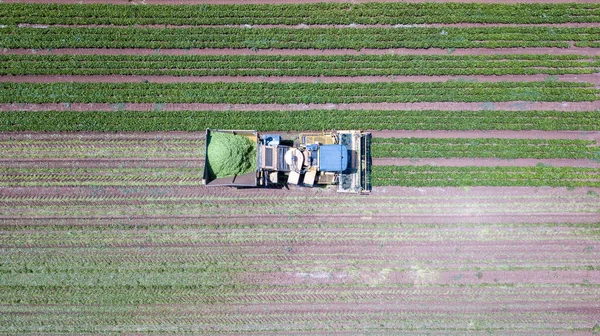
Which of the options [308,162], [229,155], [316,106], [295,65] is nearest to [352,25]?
[295,65]

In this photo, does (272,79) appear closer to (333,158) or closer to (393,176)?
(333,158)

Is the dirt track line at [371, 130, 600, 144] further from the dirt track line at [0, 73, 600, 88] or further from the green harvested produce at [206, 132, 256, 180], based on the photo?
the green harvested produce at [206, 132, 256, 180]

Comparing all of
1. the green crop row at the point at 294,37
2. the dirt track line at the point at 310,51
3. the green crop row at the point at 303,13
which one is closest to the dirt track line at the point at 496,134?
the dirt track line at the point at 310,51

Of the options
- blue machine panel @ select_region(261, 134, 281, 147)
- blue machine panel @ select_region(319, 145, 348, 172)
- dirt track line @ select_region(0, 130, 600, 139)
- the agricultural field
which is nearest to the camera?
blue machine panel @ select_region(319, 145, 348, 172)

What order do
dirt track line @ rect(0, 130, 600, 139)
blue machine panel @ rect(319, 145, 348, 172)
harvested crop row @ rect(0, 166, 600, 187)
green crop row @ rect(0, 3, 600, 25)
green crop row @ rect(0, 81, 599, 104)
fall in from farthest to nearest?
green crop row @ rect(0, 3, 600, 25) → green crop row @ rect(0, 81, 599, 104) → dirt track line @ rect(0, 130, 600, 139) → harvested crop row @ rect(0, 166, 600, 187) → blue machine panel @ rect(319, 145, 348, 172)

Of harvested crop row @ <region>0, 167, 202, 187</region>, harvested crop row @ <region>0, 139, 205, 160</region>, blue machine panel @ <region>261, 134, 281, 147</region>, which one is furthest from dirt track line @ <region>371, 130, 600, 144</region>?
harvested crop row @ <region>0, 167, 202, 187</region>

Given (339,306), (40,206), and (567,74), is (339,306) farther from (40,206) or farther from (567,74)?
(567,74)

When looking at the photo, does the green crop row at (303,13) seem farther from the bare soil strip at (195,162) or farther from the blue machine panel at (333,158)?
the blue machine panel at (333,158)
